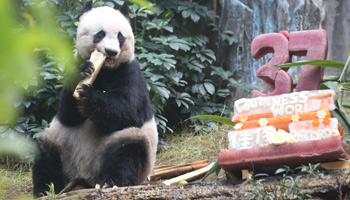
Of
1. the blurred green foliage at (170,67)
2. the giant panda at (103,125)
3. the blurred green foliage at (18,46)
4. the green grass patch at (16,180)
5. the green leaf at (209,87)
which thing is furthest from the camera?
the green leaf at (209,87)

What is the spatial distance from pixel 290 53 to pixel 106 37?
1.57 meters

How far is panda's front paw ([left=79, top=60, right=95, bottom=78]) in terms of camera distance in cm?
377

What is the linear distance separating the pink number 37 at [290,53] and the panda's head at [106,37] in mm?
1129

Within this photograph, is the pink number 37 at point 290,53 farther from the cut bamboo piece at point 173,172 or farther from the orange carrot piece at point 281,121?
the cut bamboo piece at point 173,172

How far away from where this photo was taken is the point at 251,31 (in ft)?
25.2

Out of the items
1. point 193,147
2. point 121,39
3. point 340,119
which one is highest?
point 121,39

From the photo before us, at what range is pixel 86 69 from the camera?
3783 mm

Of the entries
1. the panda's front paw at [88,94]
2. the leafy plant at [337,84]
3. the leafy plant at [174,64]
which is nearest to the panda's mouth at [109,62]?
the panda's front paw at [88,94]

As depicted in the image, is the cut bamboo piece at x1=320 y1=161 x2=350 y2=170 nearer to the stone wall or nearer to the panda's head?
the panda's head

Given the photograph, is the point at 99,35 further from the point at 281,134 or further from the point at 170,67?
the point at 170,67

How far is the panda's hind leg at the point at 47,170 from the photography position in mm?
4117

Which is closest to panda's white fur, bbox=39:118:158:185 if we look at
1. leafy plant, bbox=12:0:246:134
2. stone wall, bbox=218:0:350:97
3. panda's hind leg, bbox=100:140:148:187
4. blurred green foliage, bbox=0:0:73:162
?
panda's hind leg, bbox=100:140:148:187

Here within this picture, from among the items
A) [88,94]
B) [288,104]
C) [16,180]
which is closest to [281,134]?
[288,104]

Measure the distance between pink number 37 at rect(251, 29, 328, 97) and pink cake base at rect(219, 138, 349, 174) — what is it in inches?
24.2
